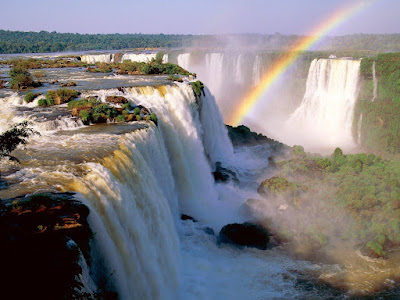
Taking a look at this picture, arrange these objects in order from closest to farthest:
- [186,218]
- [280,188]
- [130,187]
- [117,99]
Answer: [130,187], [186,218], [117,99], [280,188]

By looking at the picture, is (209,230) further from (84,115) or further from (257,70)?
(257,70)

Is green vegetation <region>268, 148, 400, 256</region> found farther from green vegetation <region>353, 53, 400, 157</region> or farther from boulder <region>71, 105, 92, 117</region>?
green vegetation <region>353, 53, 400, 157</region>

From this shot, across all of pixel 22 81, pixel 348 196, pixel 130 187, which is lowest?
pixel 348 196

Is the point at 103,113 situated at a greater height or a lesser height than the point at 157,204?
greater

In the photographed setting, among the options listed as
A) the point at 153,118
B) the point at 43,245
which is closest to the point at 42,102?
the point at 153,118

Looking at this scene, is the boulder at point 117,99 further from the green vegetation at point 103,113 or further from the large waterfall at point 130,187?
the green vegetation at point 103,113

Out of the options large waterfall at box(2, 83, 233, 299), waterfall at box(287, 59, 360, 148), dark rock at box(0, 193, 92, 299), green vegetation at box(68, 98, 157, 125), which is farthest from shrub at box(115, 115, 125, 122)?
waterfall at box(287, 59, 360, 148)

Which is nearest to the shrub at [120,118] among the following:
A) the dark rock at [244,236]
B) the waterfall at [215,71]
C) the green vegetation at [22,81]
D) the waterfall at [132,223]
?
the waterfall at [132,223]
